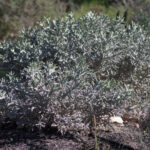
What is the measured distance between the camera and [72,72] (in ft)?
13.5

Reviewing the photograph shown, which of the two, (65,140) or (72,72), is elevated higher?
(72,72)

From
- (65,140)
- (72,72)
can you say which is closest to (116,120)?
(65,140)

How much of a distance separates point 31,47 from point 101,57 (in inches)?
37.0

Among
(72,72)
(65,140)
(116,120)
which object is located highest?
(72,72)

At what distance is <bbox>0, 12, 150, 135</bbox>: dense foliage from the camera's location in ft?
13.1

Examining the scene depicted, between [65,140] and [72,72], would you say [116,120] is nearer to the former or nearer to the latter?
[65,140]

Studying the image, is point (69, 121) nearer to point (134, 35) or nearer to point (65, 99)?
point (65, 99)

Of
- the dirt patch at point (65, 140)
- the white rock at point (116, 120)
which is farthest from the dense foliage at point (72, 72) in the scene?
the white rock at point (116, 120)

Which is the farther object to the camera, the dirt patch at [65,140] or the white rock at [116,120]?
the white rock at [116,120]

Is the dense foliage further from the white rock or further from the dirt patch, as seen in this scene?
the white rock

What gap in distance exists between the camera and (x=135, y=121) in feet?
16.6

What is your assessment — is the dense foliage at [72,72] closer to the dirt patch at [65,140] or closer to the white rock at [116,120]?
the dirt patch at [65,140]

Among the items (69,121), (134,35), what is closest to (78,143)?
(69,121)

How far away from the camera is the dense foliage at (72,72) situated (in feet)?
13.1
